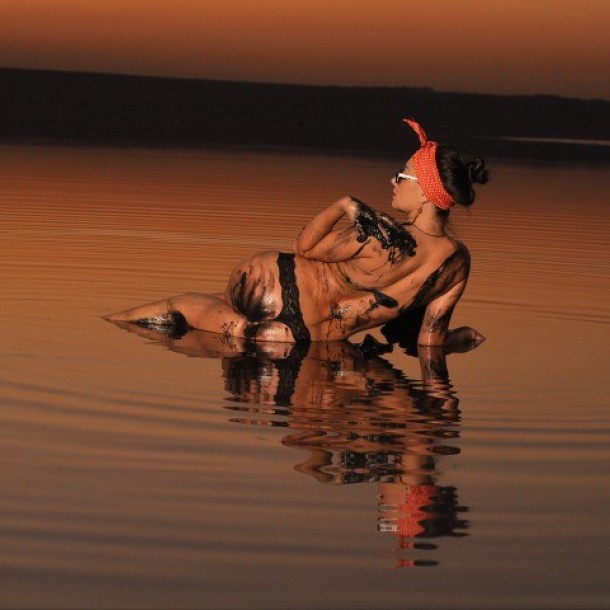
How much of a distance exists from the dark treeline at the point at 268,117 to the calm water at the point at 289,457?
95.8 ft

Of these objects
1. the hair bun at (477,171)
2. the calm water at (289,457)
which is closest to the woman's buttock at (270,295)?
the calm water at (289,457)

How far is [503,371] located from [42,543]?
4.44m

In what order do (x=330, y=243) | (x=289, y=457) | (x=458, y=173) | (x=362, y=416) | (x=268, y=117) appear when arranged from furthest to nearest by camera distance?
(x=268, y=117)
(x=330, y=243)
(x=458, y=173)
(x=362, y=416)
(x=289, y=457)

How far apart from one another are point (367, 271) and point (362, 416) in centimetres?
221

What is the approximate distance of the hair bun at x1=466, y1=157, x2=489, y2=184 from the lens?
33.3ft

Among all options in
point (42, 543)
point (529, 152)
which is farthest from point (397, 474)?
point (529, 152)

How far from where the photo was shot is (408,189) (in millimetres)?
10211

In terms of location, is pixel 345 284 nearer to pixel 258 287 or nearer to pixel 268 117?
pixel 258 287

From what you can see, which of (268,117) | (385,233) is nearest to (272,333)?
(385,233)

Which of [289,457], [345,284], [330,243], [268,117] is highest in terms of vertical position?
[268,117]

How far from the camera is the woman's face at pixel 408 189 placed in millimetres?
10203

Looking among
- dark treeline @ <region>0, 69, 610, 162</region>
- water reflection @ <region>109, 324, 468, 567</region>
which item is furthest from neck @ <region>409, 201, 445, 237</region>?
dark treeline @ <region>0, 69, 610, 162</region>

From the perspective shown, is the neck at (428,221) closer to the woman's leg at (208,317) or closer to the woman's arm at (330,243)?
the woman's arm at (330,243)

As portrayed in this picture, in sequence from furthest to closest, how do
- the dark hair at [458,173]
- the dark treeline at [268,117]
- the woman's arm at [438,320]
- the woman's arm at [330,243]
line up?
the dark treeline at [268,117] → the woman's arm at [438,320] → the woman's arm at [330,243] → the dark hair at [458,173]
